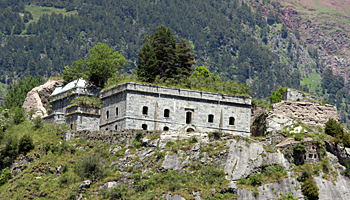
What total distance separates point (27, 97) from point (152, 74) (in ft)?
77.3

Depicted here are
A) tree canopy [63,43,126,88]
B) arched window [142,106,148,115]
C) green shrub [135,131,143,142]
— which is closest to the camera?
green shrub [135,131,143,142]

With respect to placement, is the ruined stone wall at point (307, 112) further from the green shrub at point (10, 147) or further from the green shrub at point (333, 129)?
the green shrub at point (10, 147)

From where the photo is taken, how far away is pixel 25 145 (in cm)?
7925

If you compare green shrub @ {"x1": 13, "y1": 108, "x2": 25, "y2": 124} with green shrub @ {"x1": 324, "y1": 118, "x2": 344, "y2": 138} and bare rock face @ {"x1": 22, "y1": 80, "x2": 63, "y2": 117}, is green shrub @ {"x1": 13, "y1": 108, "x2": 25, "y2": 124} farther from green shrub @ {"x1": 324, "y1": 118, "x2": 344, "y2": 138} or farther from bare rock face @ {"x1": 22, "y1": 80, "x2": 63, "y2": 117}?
green shrub @ {"x1": 324, "y1": 118, "x2": 344, "y2": 138}

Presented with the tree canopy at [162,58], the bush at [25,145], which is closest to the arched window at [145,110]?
the tree canopy at [162,58]

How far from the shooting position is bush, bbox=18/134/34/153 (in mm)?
79125

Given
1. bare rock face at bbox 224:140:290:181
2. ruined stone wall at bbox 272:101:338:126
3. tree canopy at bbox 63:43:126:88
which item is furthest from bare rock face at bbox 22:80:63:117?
ruined stone wall at bbox 272:101:338:126

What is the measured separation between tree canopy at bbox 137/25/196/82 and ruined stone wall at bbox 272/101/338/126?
18380 millimetres

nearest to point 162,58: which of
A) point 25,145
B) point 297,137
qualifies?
point 25,145

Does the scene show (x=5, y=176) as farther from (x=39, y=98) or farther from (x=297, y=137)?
(x=297, y=137)

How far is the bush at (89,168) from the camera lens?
73.4m

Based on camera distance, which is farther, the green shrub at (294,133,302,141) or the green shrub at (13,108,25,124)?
the green shrub at (13,108,25,124)

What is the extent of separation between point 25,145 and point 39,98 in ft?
67.0

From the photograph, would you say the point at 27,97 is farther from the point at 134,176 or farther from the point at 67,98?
the point at 134,176
